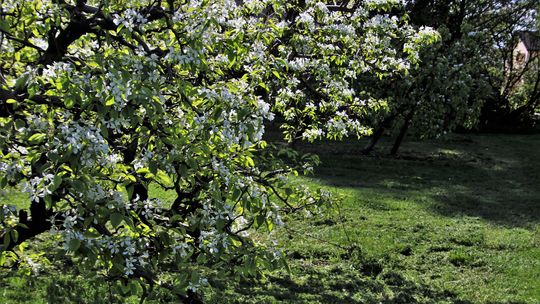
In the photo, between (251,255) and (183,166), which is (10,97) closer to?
(183,166)

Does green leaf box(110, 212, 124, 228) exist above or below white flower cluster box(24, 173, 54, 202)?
below

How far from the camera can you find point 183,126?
3432mm

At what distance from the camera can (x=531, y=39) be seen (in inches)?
1247

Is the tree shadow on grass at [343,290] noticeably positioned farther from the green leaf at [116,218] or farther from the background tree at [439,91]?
the background tree at [439,91]

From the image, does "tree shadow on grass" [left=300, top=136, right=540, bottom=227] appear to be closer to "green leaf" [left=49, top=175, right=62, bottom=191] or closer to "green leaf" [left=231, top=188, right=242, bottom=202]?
"green leaf" [left=231, top=188, right=242, bottom=202]

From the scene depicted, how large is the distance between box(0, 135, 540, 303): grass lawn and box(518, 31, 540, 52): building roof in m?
16.9

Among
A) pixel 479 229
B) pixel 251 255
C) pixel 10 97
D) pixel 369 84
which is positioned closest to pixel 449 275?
pixel 479 229

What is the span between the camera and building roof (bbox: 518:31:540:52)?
3039 cm

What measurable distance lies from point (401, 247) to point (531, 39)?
86.9ft

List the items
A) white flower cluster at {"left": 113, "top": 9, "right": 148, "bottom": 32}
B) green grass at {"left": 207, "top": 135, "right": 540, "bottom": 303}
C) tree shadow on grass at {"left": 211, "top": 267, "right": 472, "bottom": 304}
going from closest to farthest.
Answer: white flower cluster at {"left": 113, "top": 9, "right": 148, "bottom": 32}
tree shadow on grass at {"left": 211, "top": 267, "right": 472, "bottom": 304}
green grass at {"left": 207, "top": 135, "right": 540, "bottom": 303}

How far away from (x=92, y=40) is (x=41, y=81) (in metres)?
1.15

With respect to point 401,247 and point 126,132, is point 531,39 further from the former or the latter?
point 126,132

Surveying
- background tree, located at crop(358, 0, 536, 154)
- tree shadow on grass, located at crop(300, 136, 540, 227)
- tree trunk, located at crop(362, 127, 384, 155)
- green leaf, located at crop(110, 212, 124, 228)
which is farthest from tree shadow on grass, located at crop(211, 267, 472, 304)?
tree trunk, located at crop(362, 127, 384, 155)

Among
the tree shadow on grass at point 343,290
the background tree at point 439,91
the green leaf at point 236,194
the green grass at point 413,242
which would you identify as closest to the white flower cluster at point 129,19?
the green leaf at point 236,194
